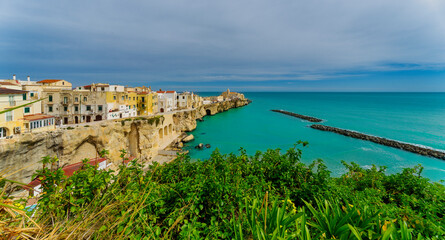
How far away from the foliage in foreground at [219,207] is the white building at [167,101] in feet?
115

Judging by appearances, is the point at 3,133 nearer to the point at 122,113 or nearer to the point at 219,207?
the point at 122,113

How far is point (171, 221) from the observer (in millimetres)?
2303

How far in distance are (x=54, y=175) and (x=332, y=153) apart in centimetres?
2871

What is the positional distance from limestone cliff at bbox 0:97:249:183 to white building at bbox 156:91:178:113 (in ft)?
31.3

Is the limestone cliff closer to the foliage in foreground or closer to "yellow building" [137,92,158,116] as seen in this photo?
"yellow building" [137,92,158,116]

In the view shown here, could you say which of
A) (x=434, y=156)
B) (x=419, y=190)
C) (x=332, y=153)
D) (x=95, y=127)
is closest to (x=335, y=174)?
(x=332, y=153)

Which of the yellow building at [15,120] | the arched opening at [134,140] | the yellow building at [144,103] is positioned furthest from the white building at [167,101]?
the yellow building at [15,120]

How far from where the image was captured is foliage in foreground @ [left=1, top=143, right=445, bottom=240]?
1771 mm

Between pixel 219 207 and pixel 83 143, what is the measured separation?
67.8 ft

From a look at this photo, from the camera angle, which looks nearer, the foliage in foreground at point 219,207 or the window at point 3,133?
the foliage in foreground at point 219,207

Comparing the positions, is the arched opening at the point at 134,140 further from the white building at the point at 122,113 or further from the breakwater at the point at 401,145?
the breakwater at the point at 401,145

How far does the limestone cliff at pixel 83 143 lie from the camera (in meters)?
14.5

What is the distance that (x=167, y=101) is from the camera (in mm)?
39844

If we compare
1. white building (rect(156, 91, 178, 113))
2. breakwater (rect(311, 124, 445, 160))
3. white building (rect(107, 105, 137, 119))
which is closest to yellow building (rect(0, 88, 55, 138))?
white building (rect(107, 105, 137, 119))
